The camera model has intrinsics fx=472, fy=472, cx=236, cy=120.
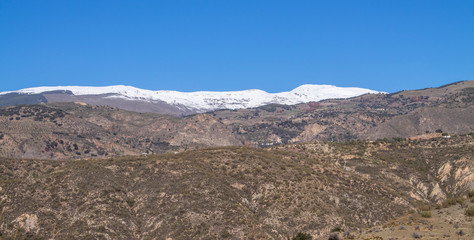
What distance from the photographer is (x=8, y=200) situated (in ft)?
257

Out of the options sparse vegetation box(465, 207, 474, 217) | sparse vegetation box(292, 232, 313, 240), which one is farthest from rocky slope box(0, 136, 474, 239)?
sparse vegetation box(465, 207, 474, 217)

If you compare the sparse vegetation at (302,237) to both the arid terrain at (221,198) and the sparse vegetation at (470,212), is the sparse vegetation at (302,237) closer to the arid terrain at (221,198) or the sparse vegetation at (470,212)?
the arid terrain at (221,198)

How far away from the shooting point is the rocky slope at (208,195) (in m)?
73.2

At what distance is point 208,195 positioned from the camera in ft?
269

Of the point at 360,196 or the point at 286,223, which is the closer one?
the point at 286,223

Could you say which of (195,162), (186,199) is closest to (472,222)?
(186,199)

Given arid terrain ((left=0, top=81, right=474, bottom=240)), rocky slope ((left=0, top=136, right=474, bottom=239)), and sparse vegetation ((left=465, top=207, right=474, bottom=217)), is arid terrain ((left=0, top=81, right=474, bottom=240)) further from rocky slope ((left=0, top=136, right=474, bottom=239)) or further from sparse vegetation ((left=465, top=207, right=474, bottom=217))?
sparse vegetation ((left=465, top=207, right=474, bottom=217))

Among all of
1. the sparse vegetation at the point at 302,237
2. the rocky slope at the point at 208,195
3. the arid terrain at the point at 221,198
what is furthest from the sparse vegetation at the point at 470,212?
the sparse vegetation at the point at 302,237

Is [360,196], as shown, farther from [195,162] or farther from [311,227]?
[195,162]

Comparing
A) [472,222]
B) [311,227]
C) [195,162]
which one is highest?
[195,162]

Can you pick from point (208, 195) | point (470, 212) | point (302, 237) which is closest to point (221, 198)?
point (208, 195)

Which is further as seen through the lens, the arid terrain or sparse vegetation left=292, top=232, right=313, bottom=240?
the arid terrain

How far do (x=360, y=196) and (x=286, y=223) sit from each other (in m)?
18.6

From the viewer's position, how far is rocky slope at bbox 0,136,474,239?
73250 millimetres
